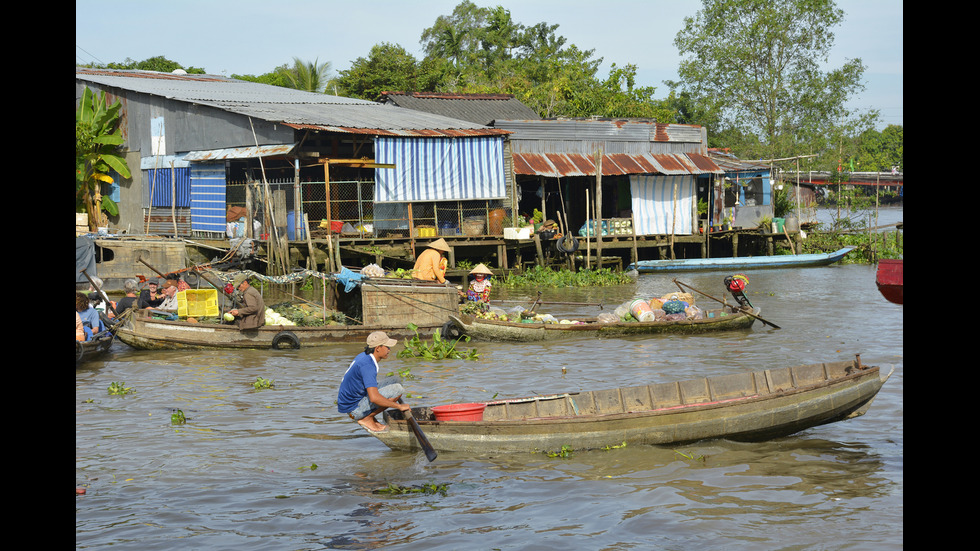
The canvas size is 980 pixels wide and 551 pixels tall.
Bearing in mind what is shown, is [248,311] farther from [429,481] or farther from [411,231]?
[411,231]

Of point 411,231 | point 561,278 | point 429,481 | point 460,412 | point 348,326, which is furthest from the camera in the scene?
point 561,278

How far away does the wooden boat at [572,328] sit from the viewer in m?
15.5

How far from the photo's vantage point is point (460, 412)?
8.82 m

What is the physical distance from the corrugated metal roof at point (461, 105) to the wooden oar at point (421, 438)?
2405 cm

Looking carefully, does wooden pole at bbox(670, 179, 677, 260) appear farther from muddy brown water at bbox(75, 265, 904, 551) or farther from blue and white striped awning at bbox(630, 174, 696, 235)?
muddy brown water at bbox(75, 265, 904, 551)

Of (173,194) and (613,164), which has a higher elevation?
(613,164)

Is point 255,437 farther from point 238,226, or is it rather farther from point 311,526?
point 238,226

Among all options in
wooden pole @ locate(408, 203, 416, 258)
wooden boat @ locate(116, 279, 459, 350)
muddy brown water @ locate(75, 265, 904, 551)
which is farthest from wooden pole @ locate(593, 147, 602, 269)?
muddy brown water @ locate(75, 265, 904, 551)

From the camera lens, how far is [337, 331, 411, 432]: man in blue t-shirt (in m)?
8.51

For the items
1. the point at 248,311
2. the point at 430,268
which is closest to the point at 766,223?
the point at 430,268

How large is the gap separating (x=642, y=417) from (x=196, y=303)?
29.8ft

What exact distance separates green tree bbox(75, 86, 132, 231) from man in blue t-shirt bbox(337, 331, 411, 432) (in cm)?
2260

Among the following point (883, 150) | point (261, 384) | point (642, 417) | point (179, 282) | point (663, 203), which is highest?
point (883, 150)

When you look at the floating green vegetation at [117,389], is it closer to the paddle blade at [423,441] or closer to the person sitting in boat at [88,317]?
the person sitting in boat at [88,317]
